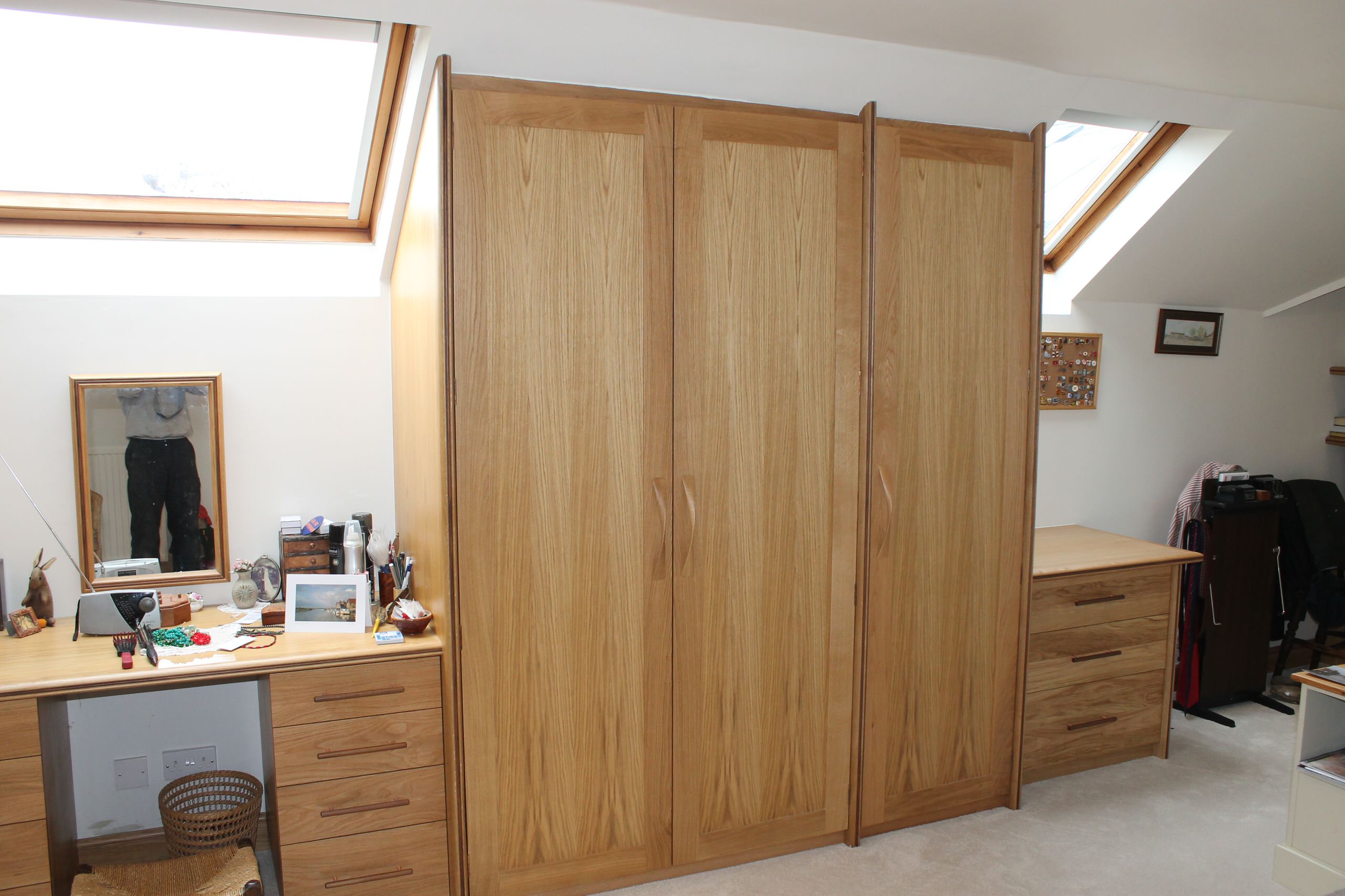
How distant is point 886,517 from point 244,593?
6.55 feet

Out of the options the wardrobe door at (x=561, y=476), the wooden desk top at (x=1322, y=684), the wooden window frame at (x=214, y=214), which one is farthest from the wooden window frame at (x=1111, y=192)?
the wooden window frame at (x=214, y=214)

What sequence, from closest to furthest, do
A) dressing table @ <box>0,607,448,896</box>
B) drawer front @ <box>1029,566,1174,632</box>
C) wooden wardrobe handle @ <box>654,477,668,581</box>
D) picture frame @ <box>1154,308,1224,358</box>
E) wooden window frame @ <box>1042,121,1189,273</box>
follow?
dressing table @ <box>0,607,448,896</box> < wooden wardrobe handle @ <box>654,477,668,581</box> < drawer front @ <box>1029,566,1174,632</box> < wooden window frame @ <box>1042,121,1189,273</box> < picture frame @ <box>1154,308,1224,358</box>

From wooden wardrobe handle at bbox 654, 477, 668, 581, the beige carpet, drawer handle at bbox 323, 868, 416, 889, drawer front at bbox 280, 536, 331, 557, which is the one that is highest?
wooden wardrobe handle at bbox 654, 477, 668, 581

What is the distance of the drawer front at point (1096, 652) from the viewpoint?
290cm

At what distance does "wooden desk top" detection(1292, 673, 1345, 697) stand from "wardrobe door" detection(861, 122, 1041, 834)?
76 cm

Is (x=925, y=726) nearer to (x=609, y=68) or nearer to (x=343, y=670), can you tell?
(x=343, y=670)

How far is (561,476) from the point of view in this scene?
2119 mm

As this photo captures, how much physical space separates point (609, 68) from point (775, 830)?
215 centimetres

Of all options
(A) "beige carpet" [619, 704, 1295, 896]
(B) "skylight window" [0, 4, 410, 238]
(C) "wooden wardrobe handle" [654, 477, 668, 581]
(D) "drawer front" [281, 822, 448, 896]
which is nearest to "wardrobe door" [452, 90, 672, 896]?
(C) "wooden wardrobe handle" [654, 477, 668, 581]

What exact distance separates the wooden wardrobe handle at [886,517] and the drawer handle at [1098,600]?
959mm

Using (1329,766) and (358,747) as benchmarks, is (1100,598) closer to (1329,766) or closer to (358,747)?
(1329,766)

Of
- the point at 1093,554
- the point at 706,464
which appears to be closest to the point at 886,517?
the point at 706,464

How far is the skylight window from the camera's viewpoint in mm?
2037

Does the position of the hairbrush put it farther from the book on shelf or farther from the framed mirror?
the book on shelf
